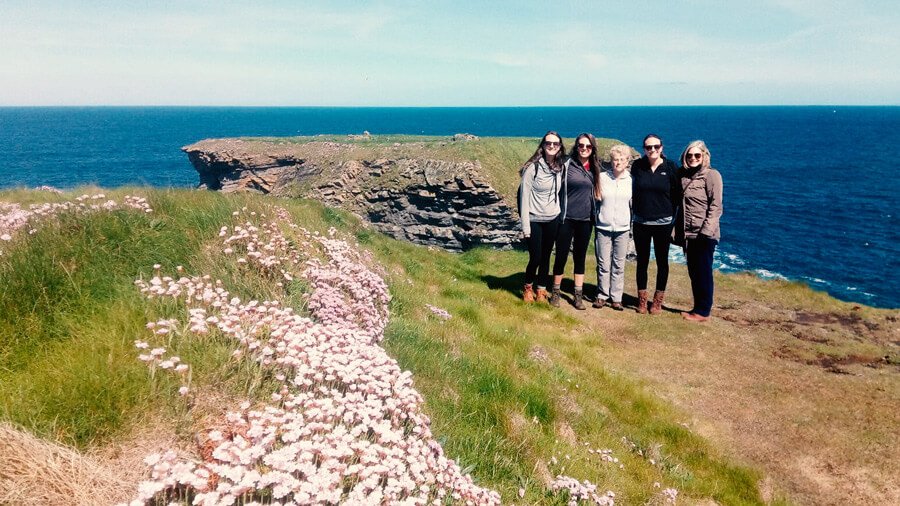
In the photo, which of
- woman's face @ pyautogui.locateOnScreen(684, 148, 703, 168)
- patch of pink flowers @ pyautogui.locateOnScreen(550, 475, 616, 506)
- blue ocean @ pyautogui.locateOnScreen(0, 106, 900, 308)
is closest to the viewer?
patch of pink flowers @ pyautogui.locateOnScreen(550, 475, 616, 506)

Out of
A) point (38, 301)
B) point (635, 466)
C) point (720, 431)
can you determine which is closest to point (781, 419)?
point (720, 431)

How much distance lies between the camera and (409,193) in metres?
29.8

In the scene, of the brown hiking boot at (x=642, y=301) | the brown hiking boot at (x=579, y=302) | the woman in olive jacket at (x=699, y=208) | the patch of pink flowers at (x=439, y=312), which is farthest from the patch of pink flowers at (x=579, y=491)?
the brown hiking boot at (x=642, y=301)

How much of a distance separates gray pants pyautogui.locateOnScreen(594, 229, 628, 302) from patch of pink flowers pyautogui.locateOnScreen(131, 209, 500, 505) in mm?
7107

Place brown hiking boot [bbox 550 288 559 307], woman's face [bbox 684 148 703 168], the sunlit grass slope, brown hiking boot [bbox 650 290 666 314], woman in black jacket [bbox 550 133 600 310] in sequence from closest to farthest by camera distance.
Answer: the sunlit grass slope
woman's face [bbox 684 148 703 168]
woman in black jacket [bbox 550 133 600 310]
brown hiking boot [bbox 650 290 666 314]
brown hiking boot [bbox 550 288 559 307]

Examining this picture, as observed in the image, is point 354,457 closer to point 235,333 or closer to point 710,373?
point 235,333

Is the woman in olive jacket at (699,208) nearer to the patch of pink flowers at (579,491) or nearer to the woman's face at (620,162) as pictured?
the woman's face at (620,162)

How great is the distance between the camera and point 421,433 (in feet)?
12.4

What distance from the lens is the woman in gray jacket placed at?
10.2m

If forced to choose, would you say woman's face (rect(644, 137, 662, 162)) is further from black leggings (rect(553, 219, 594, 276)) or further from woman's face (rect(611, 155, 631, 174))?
black leggings (rect(553, 219, 594, 276))

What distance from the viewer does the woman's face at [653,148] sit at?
1011 cm

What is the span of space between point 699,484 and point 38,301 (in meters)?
7.07

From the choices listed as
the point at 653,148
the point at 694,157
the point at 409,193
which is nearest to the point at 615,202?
the point at 653,148

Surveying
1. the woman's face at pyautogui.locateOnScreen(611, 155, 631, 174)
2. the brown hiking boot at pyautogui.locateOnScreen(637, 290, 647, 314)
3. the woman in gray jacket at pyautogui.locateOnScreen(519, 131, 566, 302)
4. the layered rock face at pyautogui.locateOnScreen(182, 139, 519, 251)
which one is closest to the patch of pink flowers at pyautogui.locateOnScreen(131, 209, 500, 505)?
A: the woman in gray jacket at pyautogui.locateOnScreen(519, 131, 566, 302)
